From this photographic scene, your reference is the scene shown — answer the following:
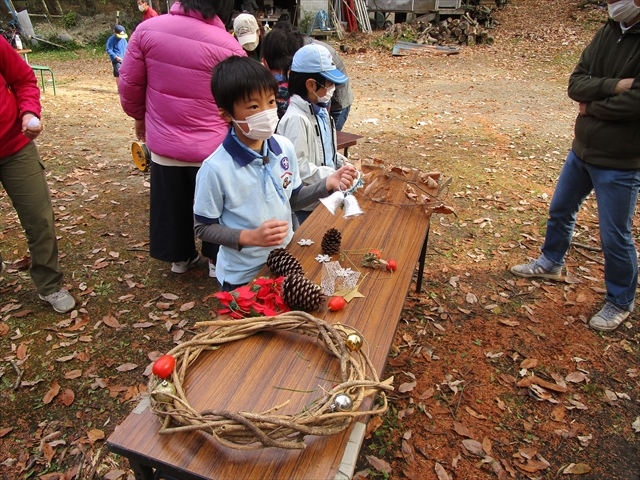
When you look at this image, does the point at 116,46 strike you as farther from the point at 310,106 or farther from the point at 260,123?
the point at 260,123

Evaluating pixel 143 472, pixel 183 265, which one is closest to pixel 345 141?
pixel 183 265

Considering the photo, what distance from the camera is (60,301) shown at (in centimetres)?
348

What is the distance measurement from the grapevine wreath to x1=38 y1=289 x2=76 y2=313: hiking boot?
2644mm

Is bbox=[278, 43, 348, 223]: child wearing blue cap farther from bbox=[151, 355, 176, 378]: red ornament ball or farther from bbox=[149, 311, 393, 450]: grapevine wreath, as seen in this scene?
bbox=[151, 355, 176, 378]: red ornament ball

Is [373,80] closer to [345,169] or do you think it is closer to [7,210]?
[7,210]

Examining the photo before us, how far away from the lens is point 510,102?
9.63 m

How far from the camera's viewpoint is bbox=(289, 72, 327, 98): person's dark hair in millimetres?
2702

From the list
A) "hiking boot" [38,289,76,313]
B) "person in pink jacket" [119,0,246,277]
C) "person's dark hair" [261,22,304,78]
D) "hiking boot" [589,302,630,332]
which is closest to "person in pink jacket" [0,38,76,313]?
"hiking boot" [38,289,76,313]

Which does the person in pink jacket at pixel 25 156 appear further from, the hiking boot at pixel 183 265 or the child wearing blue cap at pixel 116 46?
the child wearing blue cap at pixel 116 46

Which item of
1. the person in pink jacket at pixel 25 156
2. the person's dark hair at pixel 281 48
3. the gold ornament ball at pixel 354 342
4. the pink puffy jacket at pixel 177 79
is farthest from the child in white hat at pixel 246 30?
the gold ornament ball at pixel 354 342

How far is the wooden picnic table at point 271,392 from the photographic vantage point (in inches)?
44.4

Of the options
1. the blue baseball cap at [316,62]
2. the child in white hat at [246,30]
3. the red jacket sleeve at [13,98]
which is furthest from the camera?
the child in white hat at [246,30]

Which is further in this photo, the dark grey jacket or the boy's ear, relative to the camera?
the dark grey jacket

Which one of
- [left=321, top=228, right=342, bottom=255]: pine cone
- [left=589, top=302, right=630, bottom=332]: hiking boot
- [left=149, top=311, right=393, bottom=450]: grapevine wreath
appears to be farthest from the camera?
[left=589, top=302, right=630, bottom=332]: hiking boot
